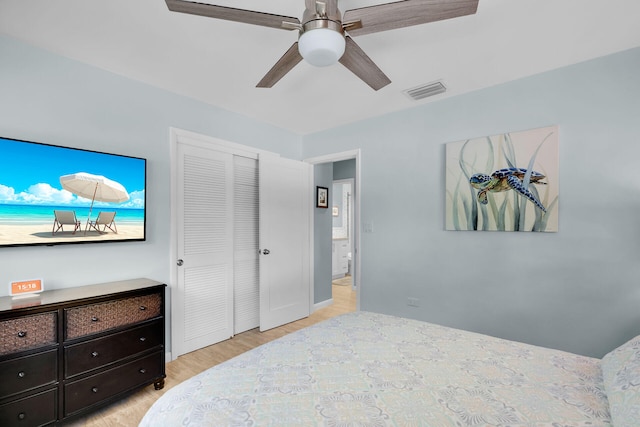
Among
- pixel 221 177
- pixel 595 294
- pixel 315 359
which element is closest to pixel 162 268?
pixel 221 177

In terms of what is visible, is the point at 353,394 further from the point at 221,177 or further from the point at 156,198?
the point at 221,177

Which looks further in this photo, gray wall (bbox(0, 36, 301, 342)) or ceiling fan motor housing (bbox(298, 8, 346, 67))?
gray wall (bbox(0, 36, 301, 342))

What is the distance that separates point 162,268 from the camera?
8.82 feet

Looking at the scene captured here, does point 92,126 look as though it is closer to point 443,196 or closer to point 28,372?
point 28,372

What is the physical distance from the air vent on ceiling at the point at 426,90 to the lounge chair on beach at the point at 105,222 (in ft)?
9.03

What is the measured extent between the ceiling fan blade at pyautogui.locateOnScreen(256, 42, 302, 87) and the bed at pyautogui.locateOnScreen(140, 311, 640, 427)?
1.57 m

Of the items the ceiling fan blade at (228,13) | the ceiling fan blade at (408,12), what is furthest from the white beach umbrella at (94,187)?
the ceiling fan blade at (408,12)

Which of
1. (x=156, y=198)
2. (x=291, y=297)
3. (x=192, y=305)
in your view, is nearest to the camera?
(x=156, y=198)

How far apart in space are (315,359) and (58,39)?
8.59ft

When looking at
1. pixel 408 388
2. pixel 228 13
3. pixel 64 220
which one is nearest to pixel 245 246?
pixel 64 220

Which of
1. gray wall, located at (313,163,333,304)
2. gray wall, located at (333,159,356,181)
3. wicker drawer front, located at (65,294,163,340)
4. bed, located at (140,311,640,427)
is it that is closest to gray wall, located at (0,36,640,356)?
wicker drawer front, located at (65,294,163,340)

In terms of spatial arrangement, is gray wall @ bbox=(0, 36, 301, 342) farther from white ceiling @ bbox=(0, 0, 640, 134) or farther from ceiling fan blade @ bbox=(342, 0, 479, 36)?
ceiling fan blade @ bbox=(342, 0, 479, 36)

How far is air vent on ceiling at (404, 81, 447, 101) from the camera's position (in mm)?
2627

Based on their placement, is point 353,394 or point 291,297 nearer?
point 353,394
